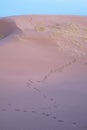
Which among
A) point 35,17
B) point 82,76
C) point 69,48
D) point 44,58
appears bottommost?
point 82,76

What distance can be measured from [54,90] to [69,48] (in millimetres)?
3517

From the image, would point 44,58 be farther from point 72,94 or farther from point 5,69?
point 72,94

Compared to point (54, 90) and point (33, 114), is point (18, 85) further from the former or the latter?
point (33, 114)

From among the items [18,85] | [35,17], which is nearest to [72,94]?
[18,85]

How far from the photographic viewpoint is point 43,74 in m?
7.24

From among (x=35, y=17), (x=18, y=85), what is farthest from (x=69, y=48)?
(x=35, y=17)

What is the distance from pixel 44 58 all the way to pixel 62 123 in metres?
4.13

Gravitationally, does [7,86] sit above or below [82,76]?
below

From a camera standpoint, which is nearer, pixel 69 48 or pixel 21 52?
pixel 21 52

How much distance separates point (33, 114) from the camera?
4711 millimetres

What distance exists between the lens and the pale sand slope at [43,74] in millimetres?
4559

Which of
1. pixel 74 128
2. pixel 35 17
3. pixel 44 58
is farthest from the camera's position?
pixel 35 17

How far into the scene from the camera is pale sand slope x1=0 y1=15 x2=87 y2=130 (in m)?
4.56

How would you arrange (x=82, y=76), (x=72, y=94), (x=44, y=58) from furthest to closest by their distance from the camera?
(x=44, y=58), (x=82, y=76), (x=72, y=94)
